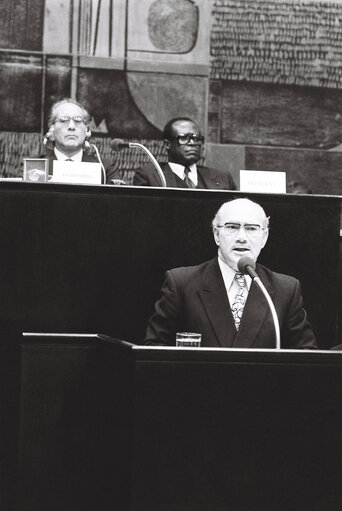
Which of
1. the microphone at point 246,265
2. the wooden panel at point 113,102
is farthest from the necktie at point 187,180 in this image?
the microphone at point 246,265

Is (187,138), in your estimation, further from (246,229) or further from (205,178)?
(246,229)

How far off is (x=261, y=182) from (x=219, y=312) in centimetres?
79

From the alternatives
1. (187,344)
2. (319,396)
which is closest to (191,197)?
(187,344)

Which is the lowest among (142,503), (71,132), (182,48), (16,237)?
(142,503)

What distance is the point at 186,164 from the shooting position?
21.7ft

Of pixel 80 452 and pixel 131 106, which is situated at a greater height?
pixel 131 106

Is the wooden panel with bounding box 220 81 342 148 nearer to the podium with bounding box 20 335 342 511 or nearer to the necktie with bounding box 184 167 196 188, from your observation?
the necktie with bounding box 184 167 196 188

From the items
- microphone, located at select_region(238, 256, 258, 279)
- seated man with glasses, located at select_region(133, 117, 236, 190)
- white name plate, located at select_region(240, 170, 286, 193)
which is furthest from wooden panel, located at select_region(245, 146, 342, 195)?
microphone, located at select_region(238, 256, 258, 279)

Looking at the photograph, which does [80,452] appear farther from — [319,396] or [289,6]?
[289,6]

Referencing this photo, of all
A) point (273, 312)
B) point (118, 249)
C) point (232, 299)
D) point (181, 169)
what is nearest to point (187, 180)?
point (181, 169)

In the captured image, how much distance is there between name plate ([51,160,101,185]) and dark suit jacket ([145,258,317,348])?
65 cm

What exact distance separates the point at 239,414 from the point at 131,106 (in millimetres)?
4463

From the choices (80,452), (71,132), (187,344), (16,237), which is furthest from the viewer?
(71,132)

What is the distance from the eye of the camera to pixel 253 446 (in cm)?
368
